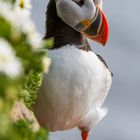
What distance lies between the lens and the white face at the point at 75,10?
348cm

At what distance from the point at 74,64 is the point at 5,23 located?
A: 2370mm

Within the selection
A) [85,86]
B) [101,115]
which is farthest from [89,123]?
[85,86]

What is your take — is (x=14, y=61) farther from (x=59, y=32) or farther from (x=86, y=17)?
(x=59, y=32)

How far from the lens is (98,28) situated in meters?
3.38

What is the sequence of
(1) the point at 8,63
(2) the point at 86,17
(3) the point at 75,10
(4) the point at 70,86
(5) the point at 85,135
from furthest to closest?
(5) the point at 85,135
(3) the point at 75,10
(2) the point at 86,17
(4) the point at 70,86
(1) the point at 8,63

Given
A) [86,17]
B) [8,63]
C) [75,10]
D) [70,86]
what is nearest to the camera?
[8,63]

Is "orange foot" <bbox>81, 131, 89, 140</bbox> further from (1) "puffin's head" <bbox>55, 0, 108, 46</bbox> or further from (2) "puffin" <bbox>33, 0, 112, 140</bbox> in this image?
(1) "puffin's head" <bbox>55, 0, 108, 46</bbox>

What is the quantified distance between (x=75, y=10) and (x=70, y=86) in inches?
23.2

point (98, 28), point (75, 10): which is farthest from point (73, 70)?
point (75, 10)

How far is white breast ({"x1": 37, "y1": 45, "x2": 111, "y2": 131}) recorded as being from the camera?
336 centimetres

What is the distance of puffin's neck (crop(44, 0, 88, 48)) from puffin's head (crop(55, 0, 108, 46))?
4 centimetres

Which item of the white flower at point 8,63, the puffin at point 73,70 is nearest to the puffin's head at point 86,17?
the puffin at point 73,70

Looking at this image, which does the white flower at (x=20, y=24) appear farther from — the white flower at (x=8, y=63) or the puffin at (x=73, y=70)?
the puffin at (x=73, y=70)

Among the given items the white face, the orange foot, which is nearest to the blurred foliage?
the white face
